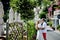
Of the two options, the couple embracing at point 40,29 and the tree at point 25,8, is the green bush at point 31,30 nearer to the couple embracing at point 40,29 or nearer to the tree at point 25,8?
the couple embracing at point 40,29

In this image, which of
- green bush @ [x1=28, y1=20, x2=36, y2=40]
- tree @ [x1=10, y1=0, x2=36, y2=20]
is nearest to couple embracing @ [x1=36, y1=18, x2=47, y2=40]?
green bush @ [x1=28, y1=20, x2=36, y2=40]

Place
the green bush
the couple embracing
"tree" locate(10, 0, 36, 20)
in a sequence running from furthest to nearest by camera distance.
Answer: "tree" locate(10, 0, 36, 20) < the green bush < the couple embracing

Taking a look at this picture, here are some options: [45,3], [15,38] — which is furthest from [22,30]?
[45,3]

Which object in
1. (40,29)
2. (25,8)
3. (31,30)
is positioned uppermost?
(40,29)

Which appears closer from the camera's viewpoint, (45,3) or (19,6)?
(19,6)

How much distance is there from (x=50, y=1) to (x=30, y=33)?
193 feet

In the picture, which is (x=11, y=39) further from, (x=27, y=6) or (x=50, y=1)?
(x=50, y=1)

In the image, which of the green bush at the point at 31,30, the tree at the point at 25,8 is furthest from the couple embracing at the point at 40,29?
the tree at the point at 25,8

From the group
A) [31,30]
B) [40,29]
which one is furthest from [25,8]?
[40,29]

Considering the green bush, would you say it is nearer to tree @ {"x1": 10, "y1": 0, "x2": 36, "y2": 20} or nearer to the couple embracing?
the couple embracing

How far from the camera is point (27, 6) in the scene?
36.9 m

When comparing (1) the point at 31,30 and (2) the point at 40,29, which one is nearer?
(2) the point at 40,29

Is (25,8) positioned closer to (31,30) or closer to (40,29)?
(31,30)

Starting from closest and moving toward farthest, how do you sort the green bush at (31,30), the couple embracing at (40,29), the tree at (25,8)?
the couple embracing at (40,29)
the green bush at (31,30)
the tree at (25,8)
